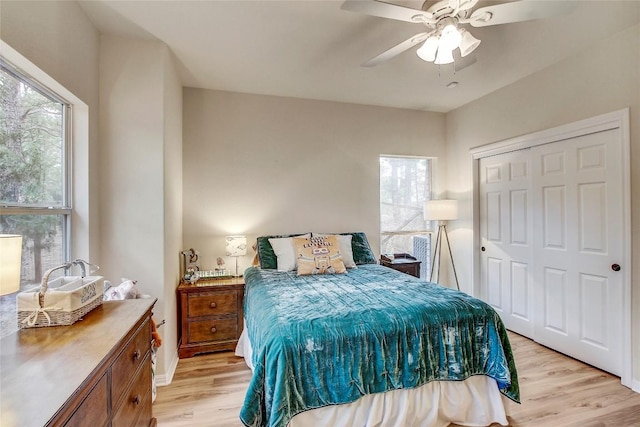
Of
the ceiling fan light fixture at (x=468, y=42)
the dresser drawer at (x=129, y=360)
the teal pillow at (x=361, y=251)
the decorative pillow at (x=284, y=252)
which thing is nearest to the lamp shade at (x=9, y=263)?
the dresser drawer at (x=129, y=360)

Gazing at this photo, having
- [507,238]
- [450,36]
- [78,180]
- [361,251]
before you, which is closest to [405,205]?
[361,251]

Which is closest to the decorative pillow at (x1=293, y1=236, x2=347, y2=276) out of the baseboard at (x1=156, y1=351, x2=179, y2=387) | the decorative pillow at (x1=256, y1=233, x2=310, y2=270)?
the decorative pillow at (x1=256, y1=233, x2=310, y2=270)

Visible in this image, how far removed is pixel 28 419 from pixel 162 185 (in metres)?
1.85

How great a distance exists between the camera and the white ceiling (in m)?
2.01

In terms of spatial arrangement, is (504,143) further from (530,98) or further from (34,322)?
(34,322)

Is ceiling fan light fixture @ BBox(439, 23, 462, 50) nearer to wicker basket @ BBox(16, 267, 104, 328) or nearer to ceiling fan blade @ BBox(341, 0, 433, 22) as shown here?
ceiling fan blade @ BBox(341, 0, 433, 22)

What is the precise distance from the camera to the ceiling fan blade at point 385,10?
1486 millimetres

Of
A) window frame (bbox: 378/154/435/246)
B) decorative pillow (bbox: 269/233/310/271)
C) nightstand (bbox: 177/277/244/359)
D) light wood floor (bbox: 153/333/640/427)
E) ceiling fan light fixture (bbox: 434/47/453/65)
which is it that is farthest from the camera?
window frame (bbox: 378/154/435/246)

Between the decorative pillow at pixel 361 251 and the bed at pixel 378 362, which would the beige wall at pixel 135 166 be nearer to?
the bed at pixel 378 362

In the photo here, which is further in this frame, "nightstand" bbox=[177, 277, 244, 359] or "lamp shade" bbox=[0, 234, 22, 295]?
"nightstand" bbox=[177, 277, 244, 359]

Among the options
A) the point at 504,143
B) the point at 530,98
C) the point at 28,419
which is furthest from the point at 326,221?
the point at 28,419

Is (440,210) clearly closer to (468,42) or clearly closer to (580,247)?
(580,247)

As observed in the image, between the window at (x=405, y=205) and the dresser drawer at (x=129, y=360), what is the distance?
2991mm

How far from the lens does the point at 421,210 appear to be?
13.5ft
